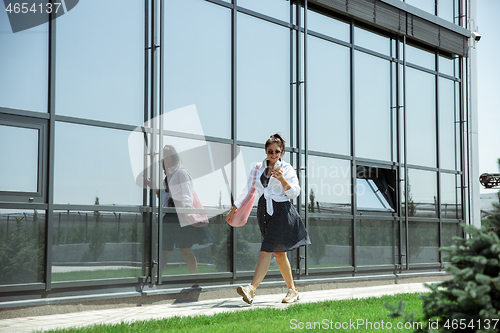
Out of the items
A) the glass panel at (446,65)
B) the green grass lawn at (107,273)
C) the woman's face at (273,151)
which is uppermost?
the glass panel at (446,65)

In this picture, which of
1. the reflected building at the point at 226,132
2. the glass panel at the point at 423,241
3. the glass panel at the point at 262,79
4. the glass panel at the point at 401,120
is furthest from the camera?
the glass panel at the point at 423,241

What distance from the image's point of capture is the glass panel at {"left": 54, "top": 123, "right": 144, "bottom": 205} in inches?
211

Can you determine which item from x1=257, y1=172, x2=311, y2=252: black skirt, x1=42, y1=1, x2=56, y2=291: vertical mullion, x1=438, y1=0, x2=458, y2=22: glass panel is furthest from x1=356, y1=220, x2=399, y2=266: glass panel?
x1=42, y1=1, x2=56, y2=291: vertical mullion

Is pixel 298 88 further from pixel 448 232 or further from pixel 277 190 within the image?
pixel 448 232

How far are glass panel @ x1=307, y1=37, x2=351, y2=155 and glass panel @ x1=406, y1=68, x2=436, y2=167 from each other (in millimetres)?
1680

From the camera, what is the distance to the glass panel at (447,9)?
10.7m

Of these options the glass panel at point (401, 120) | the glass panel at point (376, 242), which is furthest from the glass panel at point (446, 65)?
the glass panel at point (376, 242)

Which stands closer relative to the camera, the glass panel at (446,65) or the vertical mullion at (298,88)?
the vertical mullion at (298,88)

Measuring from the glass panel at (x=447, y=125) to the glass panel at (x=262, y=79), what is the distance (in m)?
4.12

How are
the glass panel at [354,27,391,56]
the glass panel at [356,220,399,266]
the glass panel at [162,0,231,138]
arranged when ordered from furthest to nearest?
the glass panel at [354,27,391,56], the glass panel at [356,220,399,266], the glass panel at [162,0,231,138]

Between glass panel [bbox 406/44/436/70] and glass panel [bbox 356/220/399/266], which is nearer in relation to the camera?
glass panel [bbox 356/220/399/266]

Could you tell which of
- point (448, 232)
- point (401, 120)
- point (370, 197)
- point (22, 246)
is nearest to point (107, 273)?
point (22, 246)

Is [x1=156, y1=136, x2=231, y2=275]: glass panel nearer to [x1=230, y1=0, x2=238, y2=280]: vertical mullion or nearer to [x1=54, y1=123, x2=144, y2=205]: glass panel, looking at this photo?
[x1=230, y1=0, x2=238, y2=280]: vertical mullion

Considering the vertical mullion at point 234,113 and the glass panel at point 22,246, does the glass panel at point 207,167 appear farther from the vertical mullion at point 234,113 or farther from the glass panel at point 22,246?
the glass panel at point 22,246
